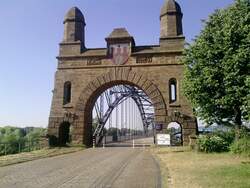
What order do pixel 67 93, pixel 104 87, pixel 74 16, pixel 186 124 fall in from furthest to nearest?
1. pixel 74 16
2. pixel 67 93
3. pixel 104 87
4. pixel 186 124

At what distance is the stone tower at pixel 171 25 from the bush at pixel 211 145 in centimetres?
1102

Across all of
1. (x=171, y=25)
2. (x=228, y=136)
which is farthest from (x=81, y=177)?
(x=171, y=25)

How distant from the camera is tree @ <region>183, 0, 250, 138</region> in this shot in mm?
17453

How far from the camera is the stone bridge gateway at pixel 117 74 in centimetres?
2656

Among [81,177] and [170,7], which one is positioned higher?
[170,7]

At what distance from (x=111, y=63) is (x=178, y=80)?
20.1 feet

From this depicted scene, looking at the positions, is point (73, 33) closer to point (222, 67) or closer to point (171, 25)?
point (171, 25)

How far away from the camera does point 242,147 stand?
1606 cm

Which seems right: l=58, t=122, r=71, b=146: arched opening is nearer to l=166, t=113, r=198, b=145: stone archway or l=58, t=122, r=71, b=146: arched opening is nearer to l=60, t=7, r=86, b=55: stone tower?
l=60, t=7, r=86, b=55: stone tower

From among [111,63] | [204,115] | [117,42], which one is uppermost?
[117,42]

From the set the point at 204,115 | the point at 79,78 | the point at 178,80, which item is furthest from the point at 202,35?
the point at 79,78

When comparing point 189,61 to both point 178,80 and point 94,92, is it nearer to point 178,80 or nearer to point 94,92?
point 178,80

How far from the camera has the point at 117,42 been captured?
1109 inches

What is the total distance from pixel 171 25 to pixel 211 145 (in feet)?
43.2
